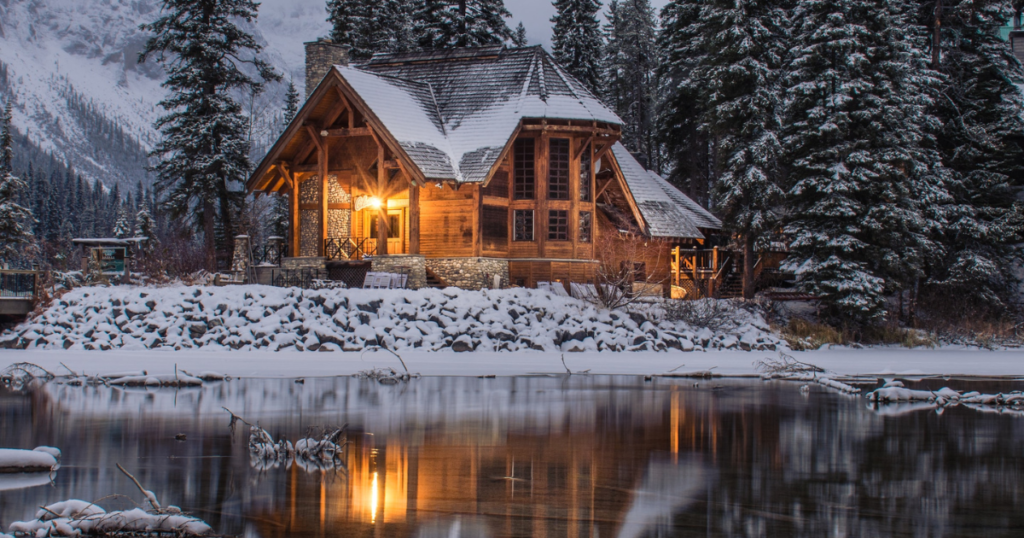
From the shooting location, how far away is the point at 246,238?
29.2m

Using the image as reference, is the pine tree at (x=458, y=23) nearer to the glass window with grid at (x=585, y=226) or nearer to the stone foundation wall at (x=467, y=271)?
the glass window with grid at (x=585, y=226)

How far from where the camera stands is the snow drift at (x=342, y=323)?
76.0 feet

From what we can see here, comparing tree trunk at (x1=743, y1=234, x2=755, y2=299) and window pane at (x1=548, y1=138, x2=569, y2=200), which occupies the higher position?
window pane at (x1=548, y1=138, x2=569, y2=200)

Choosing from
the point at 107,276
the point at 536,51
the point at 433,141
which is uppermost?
the point at 536,51

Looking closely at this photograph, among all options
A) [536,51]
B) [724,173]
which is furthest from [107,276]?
[724,173]

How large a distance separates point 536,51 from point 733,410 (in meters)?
22.2

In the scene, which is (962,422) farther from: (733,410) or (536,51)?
(536,51)

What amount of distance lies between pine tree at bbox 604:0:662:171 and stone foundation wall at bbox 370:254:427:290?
1130 inches

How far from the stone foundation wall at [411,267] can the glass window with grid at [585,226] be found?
6.47m

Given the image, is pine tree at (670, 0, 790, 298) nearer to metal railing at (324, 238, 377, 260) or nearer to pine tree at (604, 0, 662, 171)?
metal railing at (324, 238, 377, 260)

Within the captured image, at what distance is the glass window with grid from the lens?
32406 mm

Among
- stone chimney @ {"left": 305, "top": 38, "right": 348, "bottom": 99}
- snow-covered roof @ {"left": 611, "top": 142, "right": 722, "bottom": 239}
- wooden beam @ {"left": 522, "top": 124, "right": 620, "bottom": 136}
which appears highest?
stone chimney @ {"left": 305, "top": 38, "right": 348, "bottom": 99}

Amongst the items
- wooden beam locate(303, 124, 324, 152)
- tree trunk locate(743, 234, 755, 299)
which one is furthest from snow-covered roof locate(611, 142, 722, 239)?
wooden beam locate(303, 124, 324, 152)

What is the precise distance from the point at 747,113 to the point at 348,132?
1369 centimetres
